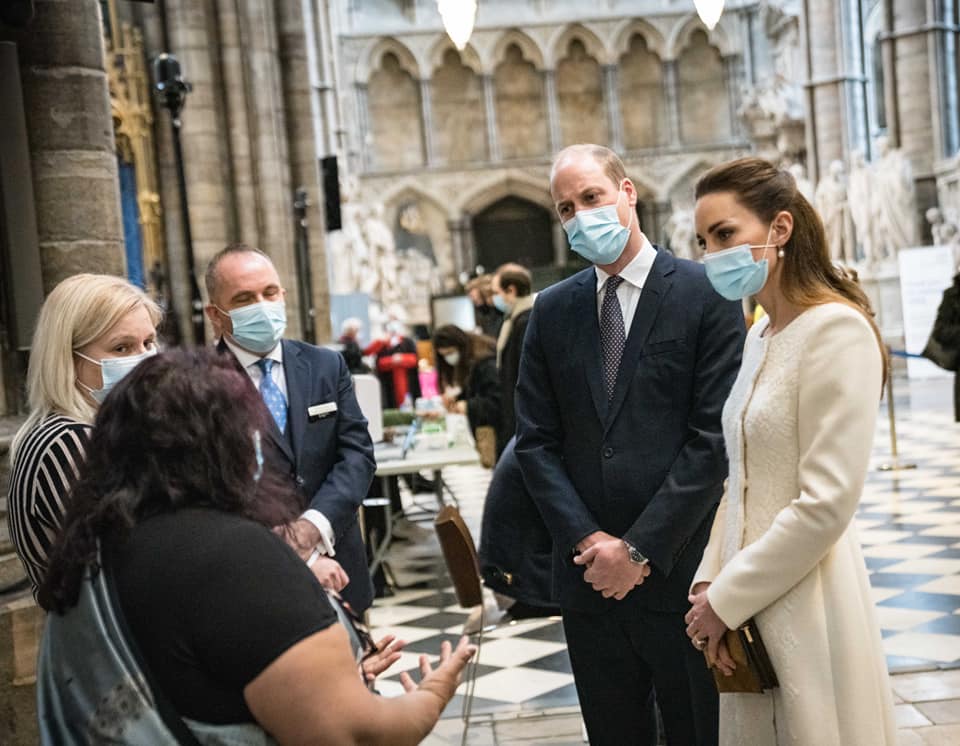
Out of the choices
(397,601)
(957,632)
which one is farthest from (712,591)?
(397,601)

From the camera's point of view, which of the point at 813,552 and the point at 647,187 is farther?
the point at 647,187

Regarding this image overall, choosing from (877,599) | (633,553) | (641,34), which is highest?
(641,34)

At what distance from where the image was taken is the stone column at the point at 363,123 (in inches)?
1604

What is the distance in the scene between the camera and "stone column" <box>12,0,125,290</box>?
16.3ft

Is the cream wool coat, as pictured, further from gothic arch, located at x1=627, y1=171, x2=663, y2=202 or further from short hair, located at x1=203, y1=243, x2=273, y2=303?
gothic arch, located at x1=627, y1=171, x2=663, y2=202

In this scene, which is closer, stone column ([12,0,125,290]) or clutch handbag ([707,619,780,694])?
clutch handbag ([707,619,780,694])

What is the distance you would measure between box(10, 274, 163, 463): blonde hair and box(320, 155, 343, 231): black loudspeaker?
49.5ft

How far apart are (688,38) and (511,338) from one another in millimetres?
37508

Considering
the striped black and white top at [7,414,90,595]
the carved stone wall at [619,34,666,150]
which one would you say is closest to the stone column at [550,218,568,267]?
the carved stone wall at [619,34,666,150]

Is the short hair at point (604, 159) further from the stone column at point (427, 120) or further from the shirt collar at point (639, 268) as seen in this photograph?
the stone column at point (427, 120)

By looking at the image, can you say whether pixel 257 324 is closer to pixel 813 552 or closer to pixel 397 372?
pixel 813 552

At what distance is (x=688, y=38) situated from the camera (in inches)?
1635

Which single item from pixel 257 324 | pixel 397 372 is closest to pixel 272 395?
pixel 257 324

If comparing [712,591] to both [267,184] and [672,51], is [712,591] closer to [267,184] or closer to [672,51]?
[267,184]
